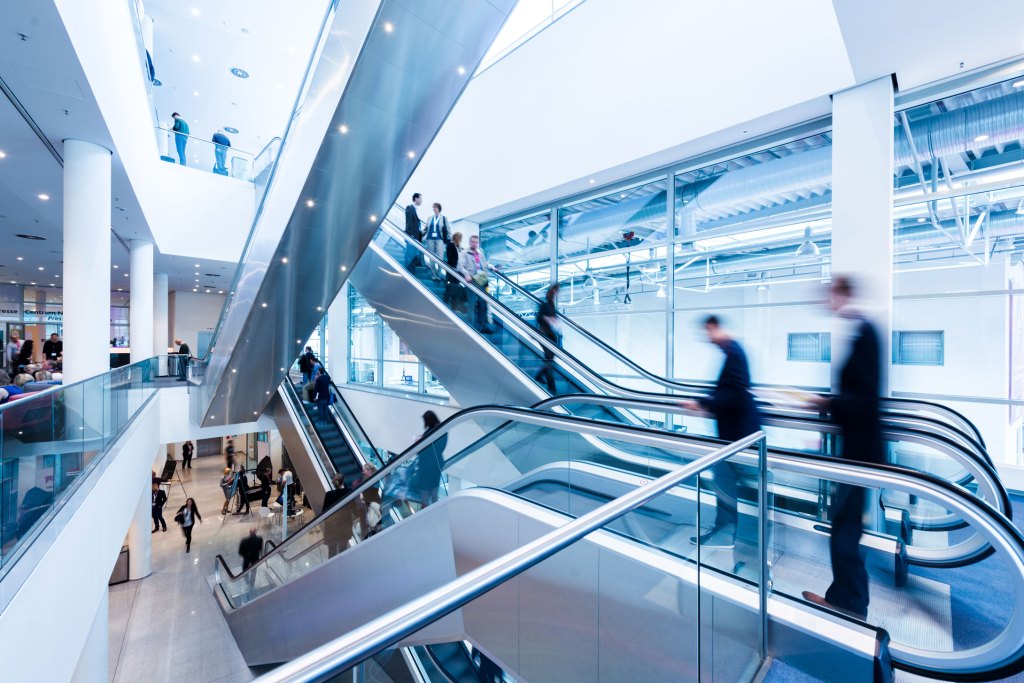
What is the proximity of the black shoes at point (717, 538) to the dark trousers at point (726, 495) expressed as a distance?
0.02 metres

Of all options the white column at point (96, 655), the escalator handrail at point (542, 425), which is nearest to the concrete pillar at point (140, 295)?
the white column at point (96, 655)

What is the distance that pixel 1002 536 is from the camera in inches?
75.5

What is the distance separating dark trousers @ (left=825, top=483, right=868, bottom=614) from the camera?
251 centimetres

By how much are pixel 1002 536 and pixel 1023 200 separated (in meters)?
6.16

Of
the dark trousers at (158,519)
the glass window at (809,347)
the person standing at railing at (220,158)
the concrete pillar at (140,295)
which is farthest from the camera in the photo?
the dark trousers at (158,519)

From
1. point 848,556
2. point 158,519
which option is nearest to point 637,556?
point 848,556

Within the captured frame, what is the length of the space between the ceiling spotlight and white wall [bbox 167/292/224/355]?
73.2 ft

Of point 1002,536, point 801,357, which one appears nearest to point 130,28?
point 1002,536

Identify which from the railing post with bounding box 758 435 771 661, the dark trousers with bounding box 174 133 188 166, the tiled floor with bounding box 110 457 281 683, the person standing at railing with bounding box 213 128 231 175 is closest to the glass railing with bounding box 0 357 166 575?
the railing post with bounding box 758 435 771 661

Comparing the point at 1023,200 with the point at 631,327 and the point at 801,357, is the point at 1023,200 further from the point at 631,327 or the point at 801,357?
the point at 631,327

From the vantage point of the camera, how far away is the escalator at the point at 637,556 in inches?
60.6

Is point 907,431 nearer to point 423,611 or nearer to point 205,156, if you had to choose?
point 423,611

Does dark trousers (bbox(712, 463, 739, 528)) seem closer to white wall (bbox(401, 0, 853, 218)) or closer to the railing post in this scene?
the railing post

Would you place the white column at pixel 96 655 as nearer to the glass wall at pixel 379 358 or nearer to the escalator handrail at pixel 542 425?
the escalator handrail at pixel 542 425
